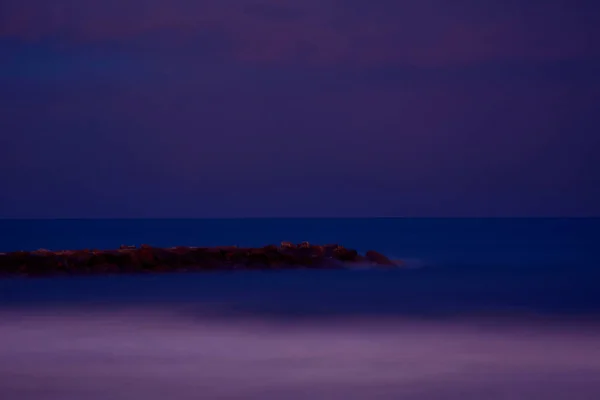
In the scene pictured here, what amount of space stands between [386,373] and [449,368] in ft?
2.26

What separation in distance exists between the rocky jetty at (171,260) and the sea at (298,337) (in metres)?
1.03

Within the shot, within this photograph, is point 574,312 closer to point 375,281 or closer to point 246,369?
point 375,281

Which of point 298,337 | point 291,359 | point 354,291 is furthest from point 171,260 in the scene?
point 291,359

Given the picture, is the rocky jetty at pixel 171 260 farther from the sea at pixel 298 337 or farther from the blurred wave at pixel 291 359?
the blurred wave at pixel 291 359

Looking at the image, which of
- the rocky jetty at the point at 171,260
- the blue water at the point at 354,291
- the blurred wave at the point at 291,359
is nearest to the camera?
the blurred wave at the point at 291,359

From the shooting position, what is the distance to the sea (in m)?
6.97

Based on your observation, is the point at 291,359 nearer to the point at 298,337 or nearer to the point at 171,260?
the point at 298,337

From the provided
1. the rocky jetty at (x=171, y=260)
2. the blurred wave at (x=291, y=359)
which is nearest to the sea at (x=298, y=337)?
the blurred wave at (x=291, y=359)

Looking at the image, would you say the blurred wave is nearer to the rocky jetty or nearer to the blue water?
the blue water

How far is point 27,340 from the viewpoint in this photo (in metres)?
9.36

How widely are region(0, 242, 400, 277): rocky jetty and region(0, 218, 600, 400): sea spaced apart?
40.5 inches

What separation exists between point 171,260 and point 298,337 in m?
10.3

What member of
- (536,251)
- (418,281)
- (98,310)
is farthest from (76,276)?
(536,251)

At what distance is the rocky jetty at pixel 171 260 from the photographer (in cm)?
1848
